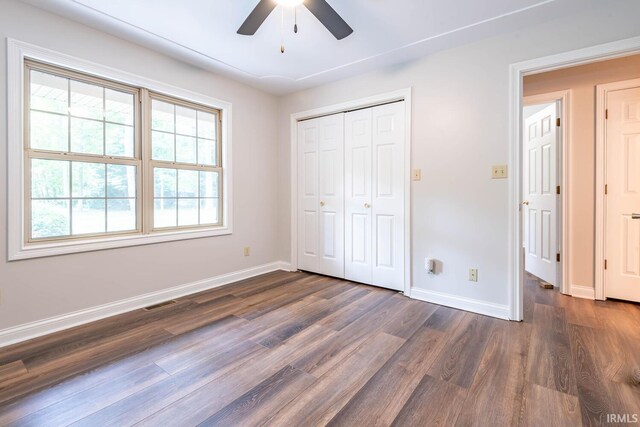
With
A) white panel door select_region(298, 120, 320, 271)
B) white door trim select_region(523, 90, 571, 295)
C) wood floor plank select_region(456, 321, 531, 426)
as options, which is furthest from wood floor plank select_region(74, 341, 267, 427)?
white door trim select_region(523, 90, 571, 295)

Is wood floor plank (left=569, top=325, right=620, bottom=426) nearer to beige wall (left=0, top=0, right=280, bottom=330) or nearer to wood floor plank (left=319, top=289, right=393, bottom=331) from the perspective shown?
wood floor plank (left=319, top=289, right=393, bottom=331)

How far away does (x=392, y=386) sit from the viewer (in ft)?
5.36

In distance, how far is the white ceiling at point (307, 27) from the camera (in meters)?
2.16

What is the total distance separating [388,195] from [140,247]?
2623 millimetres

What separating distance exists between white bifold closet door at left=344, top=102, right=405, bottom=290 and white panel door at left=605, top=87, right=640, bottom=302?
2.05 meters

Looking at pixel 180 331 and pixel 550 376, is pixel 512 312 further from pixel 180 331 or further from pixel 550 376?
pixel 180 331

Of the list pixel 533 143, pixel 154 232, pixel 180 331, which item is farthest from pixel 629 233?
pixel 154 232

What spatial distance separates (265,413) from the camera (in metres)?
1.43

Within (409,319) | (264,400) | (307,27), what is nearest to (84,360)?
(264,400)

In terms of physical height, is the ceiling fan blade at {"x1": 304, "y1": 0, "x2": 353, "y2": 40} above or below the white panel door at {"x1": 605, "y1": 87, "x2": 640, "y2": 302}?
above

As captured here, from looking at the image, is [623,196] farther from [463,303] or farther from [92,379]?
[92,379]

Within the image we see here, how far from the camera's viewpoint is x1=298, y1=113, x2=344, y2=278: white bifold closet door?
3.69 metres

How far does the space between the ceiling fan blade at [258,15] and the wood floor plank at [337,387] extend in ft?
7.73

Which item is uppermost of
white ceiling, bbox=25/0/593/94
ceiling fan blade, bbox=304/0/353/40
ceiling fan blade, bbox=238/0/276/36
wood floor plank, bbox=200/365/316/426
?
white ceiling, bbox=25/0/593/94
